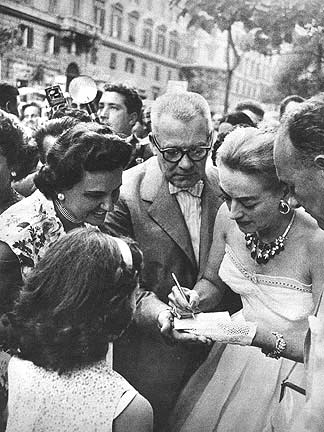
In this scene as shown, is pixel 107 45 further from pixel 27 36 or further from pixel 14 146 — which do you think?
pixel 14 146

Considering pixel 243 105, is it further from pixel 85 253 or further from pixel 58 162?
pixel 85 253

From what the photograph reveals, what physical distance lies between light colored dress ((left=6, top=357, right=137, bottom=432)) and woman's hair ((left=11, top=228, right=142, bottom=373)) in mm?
45

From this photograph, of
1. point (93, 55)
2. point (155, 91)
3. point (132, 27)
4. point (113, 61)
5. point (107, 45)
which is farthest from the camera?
point (155, 91)

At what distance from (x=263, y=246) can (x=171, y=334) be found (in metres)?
0.62

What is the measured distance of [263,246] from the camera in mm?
2908

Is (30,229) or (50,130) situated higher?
(50,130)

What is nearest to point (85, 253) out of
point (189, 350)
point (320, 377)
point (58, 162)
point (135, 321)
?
point (320, 377)

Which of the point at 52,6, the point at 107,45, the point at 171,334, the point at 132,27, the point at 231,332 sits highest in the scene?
the point at 52,6

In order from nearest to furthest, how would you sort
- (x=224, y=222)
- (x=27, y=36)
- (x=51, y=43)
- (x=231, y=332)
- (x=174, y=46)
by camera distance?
(x=231, y=332) → (x=224, y=222) → (x=27, y=36) → (x=174, y=46) → (x=51, y=43)

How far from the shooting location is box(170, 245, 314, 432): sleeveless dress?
109 inches

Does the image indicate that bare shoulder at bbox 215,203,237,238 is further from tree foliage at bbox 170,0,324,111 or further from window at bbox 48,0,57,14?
window at bbox 48,0,57,14

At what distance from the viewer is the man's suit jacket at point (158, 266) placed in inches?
124

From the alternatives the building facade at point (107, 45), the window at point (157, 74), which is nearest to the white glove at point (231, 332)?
the building facade at point (107, 45)

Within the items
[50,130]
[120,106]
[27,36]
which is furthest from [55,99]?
[27,36]
